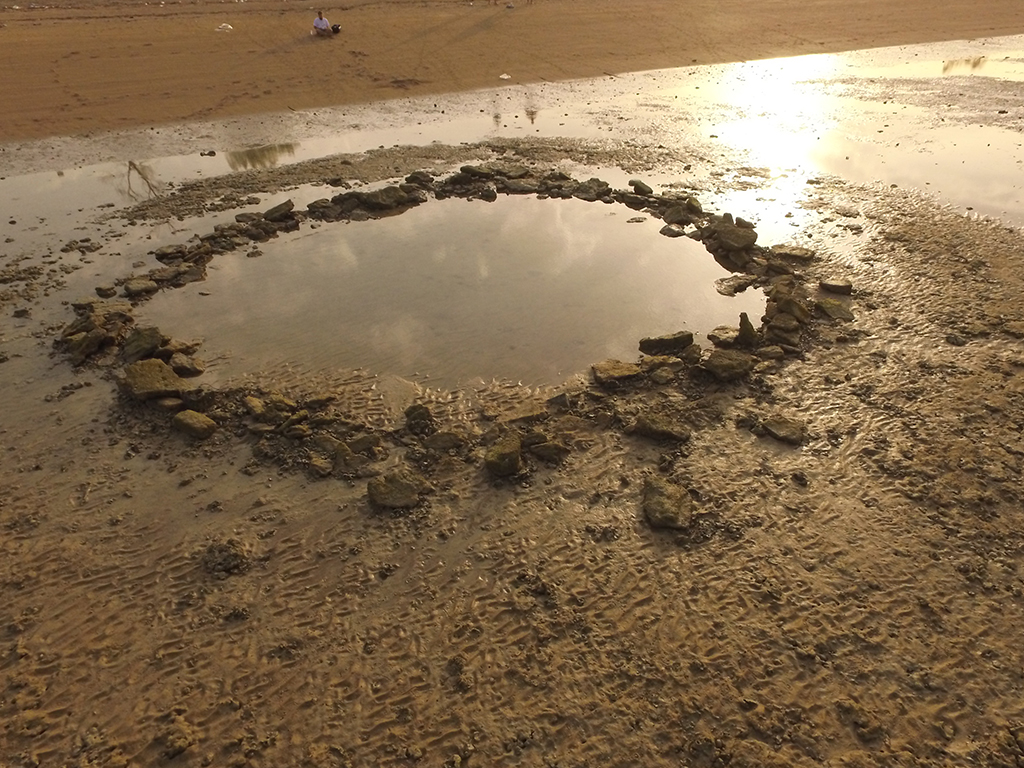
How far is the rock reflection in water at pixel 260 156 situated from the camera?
1390 cm

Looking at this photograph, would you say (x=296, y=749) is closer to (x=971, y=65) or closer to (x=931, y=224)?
(x=931, y=224)

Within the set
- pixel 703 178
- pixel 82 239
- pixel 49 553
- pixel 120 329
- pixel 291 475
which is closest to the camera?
pixel 49 553

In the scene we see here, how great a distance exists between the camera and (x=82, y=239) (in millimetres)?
10664

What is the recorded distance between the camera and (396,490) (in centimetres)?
613

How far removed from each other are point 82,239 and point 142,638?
26.1 feet

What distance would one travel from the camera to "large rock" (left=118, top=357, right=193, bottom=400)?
7188 mm

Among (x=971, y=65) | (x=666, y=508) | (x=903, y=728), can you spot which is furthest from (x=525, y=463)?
(x=971, y=65)

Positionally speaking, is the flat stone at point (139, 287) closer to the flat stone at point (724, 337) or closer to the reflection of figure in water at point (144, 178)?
the reflection of figure in water at point (144, 178)

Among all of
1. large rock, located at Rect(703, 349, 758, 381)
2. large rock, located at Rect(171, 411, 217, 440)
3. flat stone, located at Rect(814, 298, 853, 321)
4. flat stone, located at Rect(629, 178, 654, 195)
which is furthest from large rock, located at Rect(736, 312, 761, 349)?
large rock, located at Rect(171, 411, 217, 440)

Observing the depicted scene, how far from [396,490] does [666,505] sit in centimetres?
234

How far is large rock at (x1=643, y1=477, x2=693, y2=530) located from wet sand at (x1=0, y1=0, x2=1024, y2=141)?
15.3 m

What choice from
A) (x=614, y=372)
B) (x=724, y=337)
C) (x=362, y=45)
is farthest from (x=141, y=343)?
(x=362, y=45)

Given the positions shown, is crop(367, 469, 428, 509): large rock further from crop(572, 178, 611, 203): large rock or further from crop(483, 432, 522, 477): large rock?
crop(572, 178, 611, 203): large rock

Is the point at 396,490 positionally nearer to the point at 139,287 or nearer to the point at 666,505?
the point at 666,505
